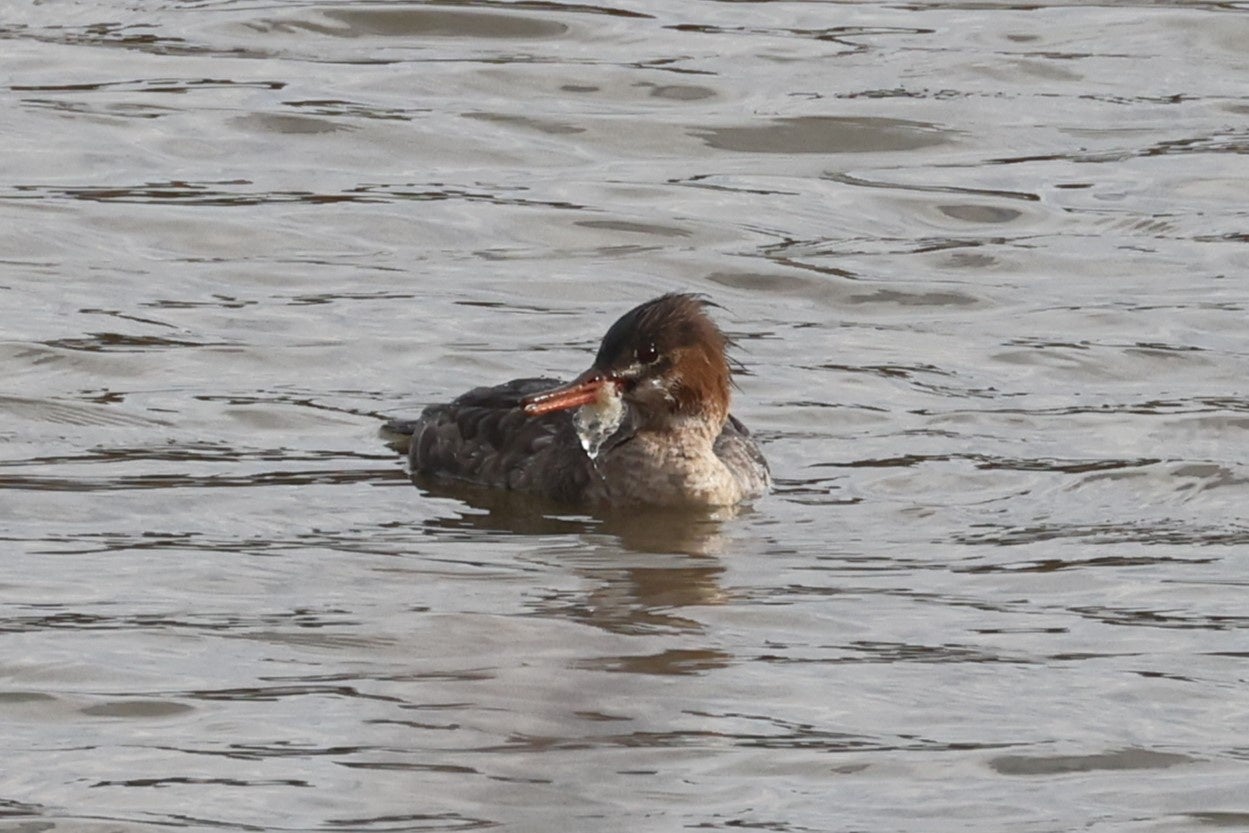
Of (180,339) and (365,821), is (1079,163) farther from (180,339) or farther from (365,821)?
(365,821)

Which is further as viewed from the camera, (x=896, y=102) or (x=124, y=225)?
(x=896, y=102)

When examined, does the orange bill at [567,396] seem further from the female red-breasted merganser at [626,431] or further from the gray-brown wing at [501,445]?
the gray-brown wing at [501,445]

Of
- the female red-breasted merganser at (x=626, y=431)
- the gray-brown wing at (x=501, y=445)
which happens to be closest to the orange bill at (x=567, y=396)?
the female red-breasted merganser at (x=626, y=431)

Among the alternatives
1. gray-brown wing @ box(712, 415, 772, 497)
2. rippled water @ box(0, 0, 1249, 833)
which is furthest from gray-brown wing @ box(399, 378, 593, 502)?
gray-brown wing @ box(712, 415, 772, 497)

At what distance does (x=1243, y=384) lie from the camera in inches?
486

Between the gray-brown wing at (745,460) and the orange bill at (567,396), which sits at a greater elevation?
the orange bill at (567,396)

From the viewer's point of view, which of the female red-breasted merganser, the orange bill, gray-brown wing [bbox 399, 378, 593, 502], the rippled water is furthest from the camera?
gray-brown wing [bbox 399, 378, 593, 502]

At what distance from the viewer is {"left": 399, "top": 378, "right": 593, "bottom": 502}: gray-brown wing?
11.0 meters

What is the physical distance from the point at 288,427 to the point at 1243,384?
4.09 m

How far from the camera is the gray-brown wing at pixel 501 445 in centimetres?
1104

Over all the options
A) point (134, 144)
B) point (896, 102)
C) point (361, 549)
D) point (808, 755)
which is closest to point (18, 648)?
point (361, 549)

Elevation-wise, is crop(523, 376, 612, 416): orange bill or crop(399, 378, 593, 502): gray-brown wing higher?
crop(523, 376, 612, 416): orange bill

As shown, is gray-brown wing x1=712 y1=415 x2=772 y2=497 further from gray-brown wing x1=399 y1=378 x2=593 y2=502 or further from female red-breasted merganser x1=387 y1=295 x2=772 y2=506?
gray-brown wing x1=399 y1=378 x2=593 y2=502

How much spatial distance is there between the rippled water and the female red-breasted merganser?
231mm
